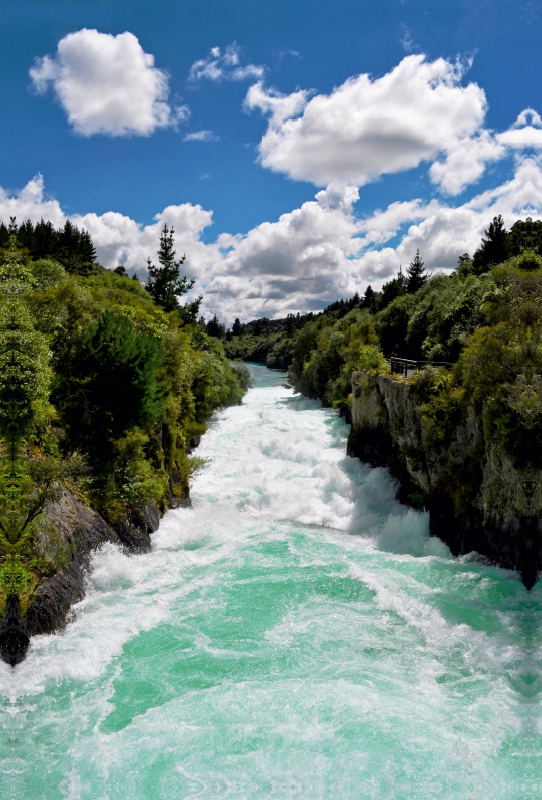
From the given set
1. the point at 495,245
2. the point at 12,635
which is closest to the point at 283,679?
the point at 12,635

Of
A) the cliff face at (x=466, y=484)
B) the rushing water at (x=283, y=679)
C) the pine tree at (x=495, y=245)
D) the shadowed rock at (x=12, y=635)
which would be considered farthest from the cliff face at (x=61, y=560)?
the pine tree at (x=495, y=245)

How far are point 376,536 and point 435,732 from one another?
11046mm

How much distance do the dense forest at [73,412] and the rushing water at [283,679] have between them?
2.34 metres

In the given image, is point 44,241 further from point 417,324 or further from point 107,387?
point 107,387

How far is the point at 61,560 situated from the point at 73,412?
582 cm

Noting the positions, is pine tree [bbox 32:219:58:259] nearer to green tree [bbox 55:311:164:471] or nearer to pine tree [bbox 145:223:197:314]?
pine tree [bbox 145:223:197:314]

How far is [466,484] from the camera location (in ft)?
60.2

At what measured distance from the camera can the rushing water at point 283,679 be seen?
878 centimetres

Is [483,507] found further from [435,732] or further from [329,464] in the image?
[329,464]

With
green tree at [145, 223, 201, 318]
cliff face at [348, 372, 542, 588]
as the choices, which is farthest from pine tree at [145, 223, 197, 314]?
cliff face at [348, 372, 542, 588]

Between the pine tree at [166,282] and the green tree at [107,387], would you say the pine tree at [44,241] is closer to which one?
the pine tree at [166,282]

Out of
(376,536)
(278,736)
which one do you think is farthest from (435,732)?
(376,536)

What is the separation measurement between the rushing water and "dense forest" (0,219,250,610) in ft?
7.67

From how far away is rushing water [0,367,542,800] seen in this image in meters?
8.78
